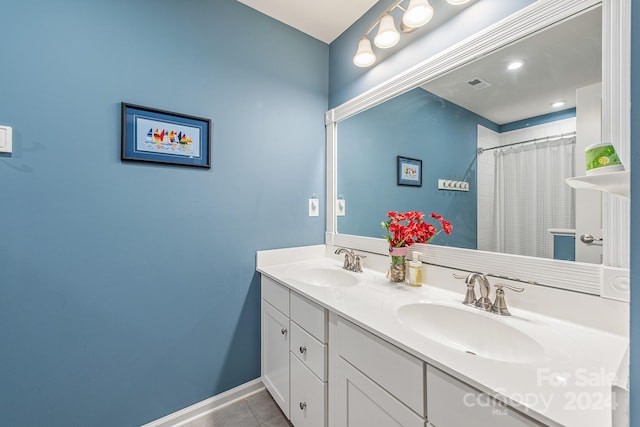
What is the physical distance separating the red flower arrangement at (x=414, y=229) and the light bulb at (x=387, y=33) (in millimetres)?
913

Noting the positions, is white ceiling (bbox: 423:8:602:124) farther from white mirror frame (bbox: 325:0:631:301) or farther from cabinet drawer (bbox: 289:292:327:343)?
cabinet drawer (bbox: 289:292:327:343)

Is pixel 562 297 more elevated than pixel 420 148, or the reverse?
pixel 420 148

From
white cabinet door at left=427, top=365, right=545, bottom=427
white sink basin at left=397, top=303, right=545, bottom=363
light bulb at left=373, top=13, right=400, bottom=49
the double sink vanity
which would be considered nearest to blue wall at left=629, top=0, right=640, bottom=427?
the double sink vanity

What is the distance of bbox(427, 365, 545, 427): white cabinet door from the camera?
57cm

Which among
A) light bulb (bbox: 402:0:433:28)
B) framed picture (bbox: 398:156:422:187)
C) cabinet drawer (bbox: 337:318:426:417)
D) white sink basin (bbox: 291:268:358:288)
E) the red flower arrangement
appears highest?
light bulb (bbox: 402:0:433:28)

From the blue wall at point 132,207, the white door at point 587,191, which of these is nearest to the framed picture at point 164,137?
the blue wall at point 132,207

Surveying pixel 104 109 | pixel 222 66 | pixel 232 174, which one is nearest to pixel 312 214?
pixel 232 174

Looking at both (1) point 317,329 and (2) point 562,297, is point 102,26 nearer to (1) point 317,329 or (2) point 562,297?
(1) point 317,329

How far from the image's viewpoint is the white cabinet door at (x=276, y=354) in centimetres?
141

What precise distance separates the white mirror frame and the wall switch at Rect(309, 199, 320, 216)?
2.71 feet

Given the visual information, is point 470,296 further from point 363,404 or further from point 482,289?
point 363,404

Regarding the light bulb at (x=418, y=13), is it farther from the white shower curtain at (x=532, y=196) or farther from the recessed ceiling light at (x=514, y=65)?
the white shower curtain at (x=532, y=196)

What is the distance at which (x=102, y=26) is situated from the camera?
4.06ft

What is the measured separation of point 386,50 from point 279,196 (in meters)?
1.11
